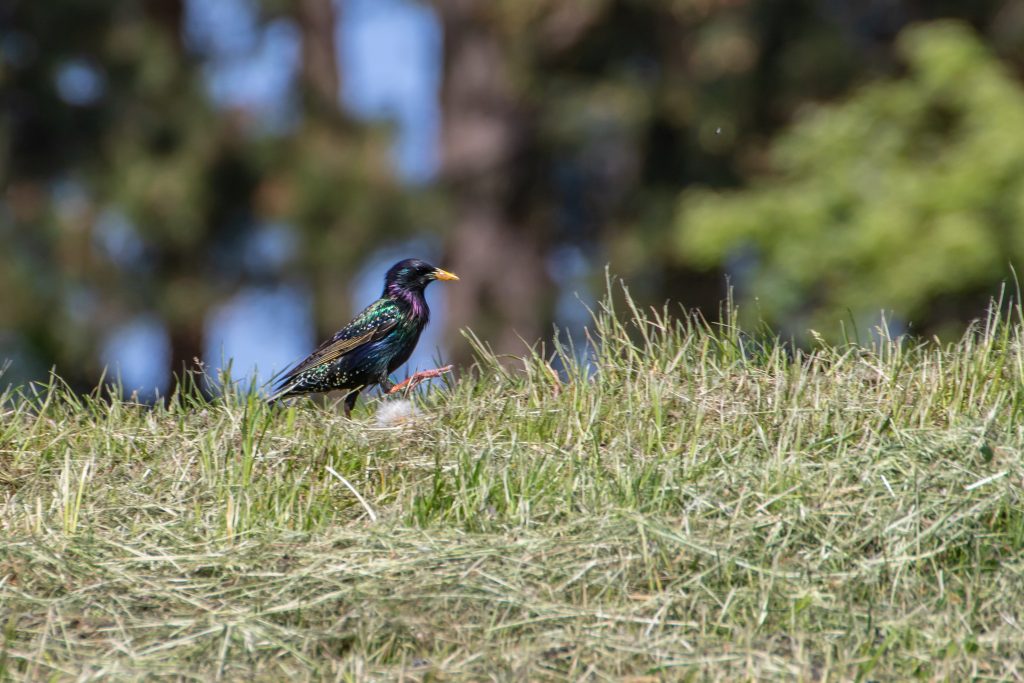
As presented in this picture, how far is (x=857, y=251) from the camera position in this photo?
15695 mm

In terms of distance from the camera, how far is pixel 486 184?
59.1 feet

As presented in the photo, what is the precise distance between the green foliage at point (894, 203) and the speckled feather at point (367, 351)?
9.19m

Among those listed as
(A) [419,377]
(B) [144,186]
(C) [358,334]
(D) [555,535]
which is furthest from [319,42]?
(D) [555,535]

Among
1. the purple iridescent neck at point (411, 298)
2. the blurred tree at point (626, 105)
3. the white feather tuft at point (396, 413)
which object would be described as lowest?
the white feather tuft at point (396, 413)

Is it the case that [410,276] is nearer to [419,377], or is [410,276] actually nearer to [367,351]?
[367,351]

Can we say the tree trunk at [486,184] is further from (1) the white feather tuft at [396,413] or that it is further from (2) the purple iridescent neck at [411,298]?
(1) the white feather tuft at [396,413]

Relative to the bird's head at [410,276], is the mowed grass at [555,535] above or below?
below

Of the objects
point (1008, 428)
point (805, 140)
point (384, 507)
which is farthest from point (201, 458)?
point (805, 140)

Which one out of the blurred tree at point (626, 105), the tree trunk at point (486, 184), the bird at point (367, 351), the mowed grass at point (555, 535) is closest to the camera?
the mowed grass at point (555, 535)

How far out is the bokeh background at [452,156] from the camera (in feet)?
56.9

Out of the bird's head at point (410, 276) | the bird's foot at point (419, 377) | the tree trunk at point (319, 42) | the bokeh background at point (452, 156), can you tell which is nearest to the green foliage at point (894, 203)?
the bokeh background at point (452, 156)

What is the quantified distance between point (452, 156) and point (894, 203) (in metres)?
5.57

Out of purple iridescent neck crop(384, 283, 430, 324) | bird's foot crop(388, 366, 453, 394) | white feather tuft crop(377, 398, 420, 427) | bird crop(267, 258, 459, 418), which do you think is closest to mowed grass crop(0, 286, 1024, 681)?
white feather tuft crop(377, 398, 420, 427)

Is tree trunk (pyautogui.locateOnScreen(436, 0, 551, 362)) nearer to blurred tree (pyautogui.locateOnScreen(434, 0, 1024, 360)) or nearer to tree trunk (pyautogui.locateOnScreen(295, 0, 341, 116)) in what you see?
blurred tree (pyautogui.locateOnScreen(434, 0, 1024, 360))
